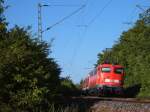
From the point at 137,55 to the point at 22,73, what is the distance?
43591 millimetres

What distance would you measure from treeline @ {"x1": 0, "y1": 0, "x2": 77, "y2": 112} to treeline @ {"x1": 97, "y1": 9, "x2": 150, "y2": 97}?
27254 millimetres

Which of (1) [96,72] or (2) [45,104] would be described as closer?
(2) [45,104]

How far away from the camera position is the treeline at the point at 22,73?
72.4 feet

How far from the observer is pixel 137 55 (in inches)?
2566

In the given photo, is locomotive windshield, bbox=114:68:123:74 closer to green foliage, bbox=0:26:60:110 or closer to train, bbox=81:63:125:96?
train, bbox=81:63:125:96

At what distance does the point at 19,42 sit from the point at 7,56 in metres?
1.36

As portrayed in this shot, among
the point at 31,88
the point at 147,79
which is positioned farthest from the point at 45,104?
the point at 147,79

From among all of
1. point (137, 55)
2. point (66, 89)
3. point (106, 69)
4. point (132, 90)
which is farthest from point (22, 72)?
point (137, 55)

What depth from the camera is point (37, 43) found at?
949 inches

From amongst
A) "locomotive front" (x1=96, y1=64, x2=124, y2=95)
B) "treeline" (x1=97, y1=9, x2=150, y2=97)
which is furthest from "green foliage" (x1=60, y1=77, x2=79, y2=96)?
"treeline" (x1=97, y1=9, x2=150, y2=97)

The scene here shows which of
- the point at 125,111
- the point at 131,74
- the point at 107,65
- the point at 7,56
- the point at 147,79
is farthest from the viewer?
the point at 131,74

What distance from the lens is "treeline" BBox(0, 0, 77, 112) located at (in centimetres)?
2208

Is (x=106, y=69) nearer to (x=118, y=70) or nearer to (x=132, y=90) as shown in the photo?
(x=118, y=70)

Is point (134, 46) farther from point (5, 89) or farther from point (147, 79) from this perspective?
point (5, 89)
